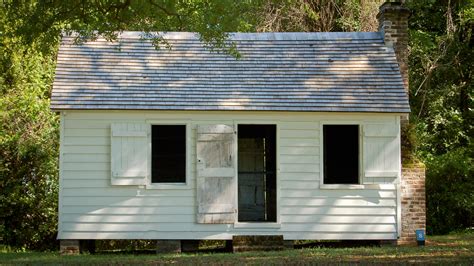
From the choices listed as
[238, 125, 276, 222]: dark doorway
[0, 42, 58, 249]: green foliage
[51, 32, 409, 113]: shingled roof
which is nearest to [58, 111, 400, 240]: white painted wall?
[51, 32, 409, 113]: shingled roof

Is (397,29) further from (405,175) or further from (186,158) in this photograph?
(186,158)

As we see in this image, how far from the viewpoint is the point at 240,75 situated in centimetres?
1627

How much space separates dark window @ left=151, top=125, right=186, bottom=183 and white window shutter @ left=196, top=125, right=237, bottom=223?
816 millimetres

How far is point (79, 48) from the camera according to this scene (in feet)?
54.4

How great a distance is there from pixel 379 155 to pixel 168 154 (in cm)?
433

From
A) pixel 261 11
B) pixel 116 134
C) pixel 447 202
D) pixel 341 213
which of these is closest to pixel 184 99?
pixel 116 134

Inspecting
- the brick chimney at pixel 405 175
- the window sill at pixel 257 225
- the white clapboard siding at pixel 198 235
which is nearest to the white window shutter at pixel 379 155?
the brick chimney at pixel 405 175

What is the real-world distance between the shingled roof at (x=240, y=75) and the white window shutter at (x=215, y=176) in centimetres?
62

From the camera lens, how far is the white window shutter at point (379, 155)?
15734 mm

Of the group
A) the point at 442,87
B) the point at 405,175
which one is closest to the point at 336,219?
the point at 405,175

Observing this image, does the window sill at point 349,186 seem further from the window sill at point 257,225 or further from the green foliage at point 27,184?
the green foliage at point 27,184

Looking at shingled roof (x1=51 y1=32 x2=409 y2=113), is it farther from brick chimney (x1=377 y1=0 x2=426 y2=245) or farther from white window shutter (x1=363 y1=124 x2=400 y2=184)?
white window shutter (x1=363 y1=124 x2=400 y2=184)

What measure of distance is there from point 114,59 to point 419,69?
469 inches

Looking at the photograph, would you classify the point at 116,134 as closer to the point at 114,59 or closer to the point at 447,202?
the point at 114,59
